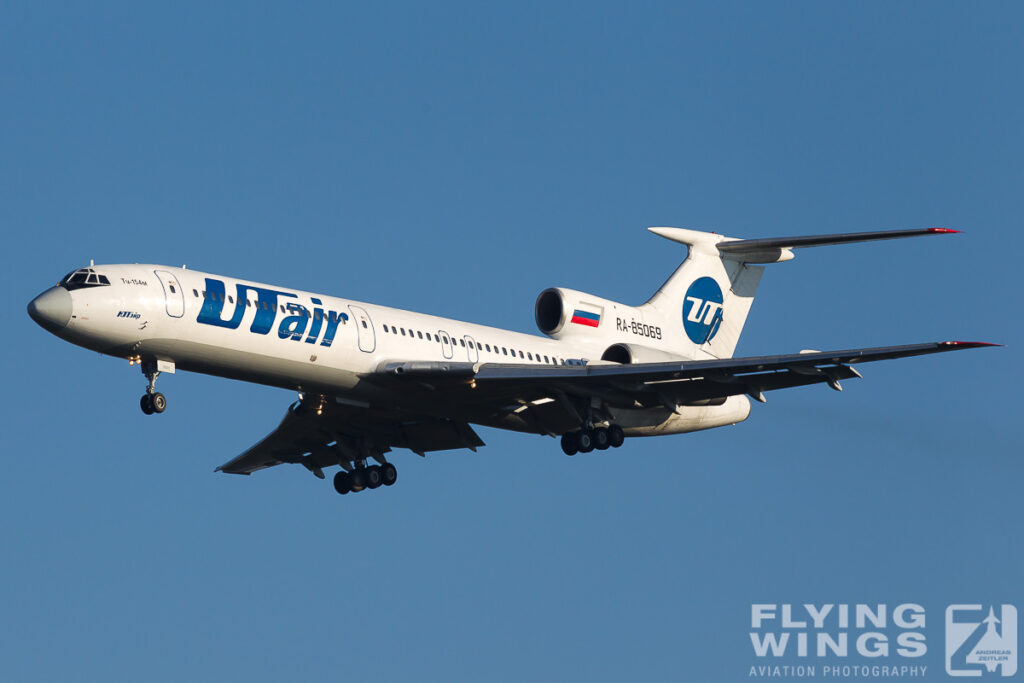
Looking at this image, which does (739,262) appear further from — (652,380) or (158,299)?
(158,299)

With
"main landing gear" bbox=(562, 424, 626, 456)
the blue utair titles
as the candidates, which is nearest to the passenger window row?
the blue utair titles

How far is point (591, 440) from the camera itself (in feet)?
106

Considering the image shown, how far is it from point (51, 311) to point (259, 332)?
370 cm

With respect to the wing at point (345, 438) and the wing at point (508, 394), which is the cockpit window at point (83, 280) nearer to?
the wing at point (508, 394)

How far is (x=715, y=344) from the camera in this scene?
37.5 m


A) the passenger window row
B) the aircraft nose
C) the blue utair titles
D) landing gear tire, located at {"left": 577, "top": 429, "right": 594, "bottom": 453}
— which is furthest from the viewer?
landing gear tire, located at {"left": 577, "top": 429, "right": 594, "bottom": 453}

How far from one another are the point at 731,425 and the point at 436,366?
8.79 metres

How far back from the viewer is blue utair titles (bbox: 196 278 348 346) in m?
28.0

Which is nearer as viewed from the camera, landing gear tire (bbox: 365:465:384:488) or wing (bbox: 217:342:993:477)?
wing (bbox: 217:342:993:477)

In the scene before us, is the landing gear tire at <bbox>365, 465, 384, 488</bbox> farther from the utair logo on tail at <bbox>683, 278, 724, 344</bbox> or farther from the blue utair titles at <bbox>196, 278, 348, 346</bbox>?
the utair logo on tail at <bbox>683, 278, 724, 344</bbox>

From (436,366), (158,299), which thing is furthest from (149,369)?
(436,366)

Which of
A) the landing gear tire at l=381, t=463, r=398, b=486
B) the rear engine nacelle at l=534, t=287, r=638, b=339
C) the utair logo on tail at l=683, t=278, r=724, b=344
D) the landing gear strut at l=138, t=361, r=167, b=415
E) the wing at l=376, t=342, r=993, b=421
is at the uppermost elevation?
the utair logo on tail at l=683, t=278, r=724, b=344

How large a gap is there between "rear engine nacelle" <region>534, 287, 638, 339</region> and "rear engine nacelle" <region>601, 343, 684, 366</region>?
2.16ft

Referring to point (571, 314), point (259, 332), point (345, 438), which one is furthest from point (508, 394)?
point (259, 332)
